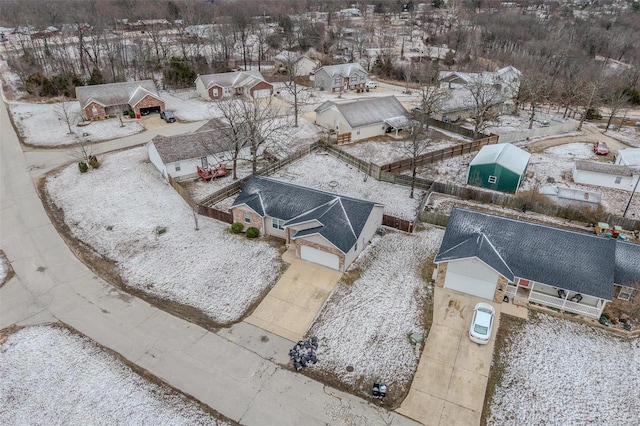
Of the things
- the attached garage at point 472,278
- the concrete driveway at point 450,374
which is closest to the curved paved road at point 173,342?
the concrete driveway at point 450,374

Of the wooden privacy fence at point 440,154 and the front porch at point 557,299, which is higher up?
the wooden privacy fence at point 440,154

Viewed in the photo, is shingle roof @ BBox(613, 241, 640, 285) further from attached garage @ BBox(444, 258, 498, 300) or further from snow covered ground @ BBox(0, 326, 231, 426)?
snow covered ground @ BBox(0, 326, 231, 426)

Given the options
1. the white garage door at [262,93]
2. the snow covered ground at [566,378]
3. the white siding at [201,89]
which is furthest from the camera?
the white garage door at [262,93]

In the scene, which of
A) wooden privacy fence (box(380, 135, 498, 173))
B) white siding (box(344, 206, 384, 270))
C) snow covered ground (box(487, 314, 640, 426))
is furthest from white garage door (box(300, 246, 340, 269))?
wooden privacy fence (box(380, 135, 498, 173))

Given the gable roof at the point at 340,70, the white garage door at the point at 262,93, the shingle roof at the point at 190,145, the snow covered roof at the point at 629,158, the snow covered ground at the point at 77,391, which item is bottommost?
the snow covered ground at the point at 77,391

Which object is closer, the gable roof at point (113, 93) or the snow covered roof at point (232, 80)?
the gable roof at point (113, 93)

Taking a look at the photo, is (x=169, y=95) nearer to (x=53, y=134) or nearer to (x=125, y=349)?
(x=53, y=134)

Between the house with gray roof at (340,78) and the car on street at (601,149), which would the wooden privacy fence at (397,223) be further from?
the house with gray roof at (340,78)
